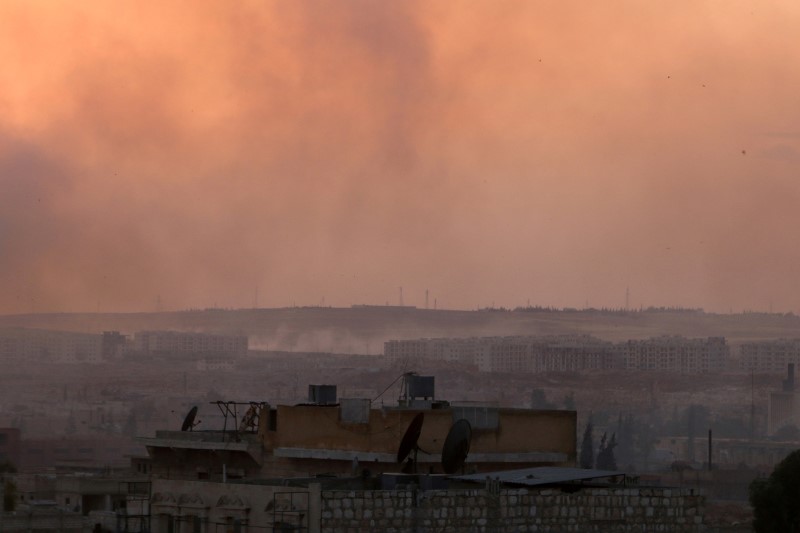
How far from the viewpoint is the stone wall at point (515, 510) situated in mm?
15320

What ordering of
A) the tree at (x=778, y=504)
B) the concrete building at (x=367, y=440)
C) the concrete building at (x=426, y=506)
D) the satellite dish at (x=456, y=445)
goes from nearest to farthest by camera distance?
1. the concrete building at (x=426, y=506)
2. the satellite dish at (x=456, y=445)
3. the concrete building at (x=367, y=440)
4. the tree at (x=778, y=504)

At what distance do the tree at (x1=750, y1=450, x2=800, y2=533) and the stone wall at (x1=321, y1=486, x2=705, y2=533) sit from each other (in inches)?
1313

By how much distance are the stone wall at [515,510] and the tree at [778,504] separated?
33.3 m

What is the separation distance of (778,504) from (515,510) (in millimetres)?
35912

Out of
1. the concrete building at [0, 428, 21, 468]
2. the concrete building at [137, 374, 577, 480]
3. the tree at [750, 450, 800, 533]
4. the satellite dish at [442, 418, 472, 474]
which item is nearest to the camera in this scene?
the satellite dish at [442, 418, 472, 474]

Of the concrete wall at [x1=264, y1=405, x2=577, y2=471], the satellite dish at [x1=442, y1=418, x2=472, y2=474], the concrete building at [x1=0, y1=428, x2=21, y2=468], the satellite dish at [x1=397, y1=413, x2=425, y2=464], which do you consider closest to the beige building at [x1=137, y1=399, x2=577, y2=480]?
the concrete wall at [x1=264, y1=405, x2=577, y2=471]

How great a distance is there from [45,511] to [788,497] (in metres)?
31.3

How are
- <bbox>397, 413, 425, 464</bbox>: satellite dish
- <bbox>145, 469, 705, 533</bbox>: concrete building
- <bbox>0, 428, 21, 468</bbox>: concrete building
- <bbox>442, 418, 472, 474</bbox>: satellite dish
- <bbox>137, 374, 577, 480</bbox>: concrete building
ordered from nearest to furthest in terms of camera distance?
<bbox>145, 469, 705, 533</bbox>: concrete building, <bbox>442, 418, 472, 474</bbox>: satellite dish, <bbox>397, 413, 425, 464</bbox>: satellite dish, <bbox>137, 374, 577, 480</bbox>: concrete building, <bbox>0, 428, 21, 468</bbox>: concrete building

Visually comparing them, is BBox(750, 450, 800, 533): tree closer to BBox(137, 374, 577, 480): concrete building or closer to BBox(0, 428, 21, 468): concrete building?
BBox(137, 374, 577, 480): concrete building

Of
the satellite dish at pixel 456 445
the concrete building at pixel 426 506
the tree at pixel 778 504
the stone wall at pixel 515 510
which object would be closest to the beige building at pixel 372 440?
the satellite dish at pixel 456 445

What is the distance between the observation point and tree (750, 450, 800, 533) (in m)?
49.7

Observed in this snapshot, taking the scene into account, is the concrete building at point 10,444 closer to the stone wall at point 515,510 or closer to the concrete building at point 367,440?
the concrete building at point 367,440

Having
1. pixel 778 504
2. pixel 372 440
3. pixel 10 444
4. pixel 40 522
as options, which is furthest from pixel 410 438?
pixel 10 444

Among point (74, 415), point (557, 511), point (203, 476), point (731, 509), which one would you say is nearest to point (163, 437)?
point (203, 476)
